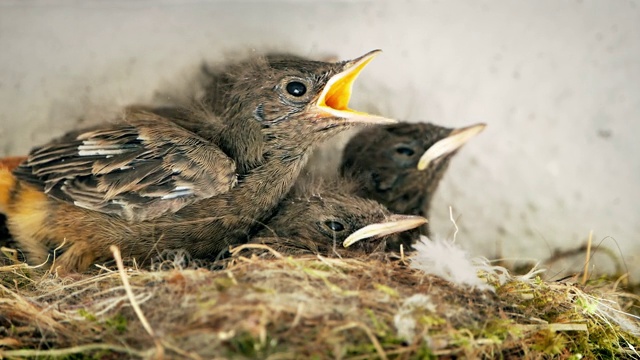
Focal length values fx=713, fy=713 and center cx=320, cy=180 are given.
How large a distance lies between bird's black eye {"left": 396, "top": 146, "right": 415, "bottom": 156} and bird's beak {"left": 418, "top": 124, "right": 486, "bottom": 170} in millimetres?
64

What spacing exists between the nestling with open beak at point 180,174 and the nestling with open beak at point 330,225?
0.21ft

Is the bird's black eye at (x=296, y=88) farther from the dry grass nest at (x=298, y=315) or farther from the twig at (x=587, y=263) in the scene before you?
the twig at (x=587, y=263)

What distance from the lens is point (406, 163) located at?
2.68m

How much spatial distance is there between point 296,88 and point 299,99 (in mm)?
36

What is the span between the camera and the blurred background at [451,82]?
2.81 meters

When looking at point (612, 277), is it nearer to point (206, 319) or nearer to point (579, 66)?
point (579, 66)

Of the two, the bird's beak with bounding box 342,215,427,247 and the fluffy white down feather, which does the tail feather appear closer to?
the bird's beak with bounding box 342,215,427,247

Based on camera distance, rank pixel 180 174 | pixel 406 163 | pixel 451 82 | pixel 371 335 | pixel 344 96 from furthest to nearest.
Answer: pixel 451 82 < pixel 406 163 < pixel 344 96 < pixel 180 174 < pixel 371 335

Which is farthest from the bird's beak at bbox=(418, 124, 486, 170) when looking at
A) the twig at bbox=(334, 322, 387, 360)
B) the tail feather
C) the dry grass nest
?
the tail feather

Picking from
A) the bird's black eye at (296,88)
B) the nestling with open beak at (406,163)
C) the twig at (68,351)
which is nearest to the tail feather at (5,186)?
the twig at (68,351)

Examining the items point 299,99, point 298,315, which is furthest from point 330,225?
point 298,315

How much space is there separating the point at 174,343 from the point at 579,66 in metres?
2.03

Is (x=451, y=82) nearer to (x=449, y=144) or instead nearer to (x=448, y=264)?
(x=449, y=144)

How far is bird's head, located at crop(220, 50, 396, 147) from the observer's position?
221 cm
